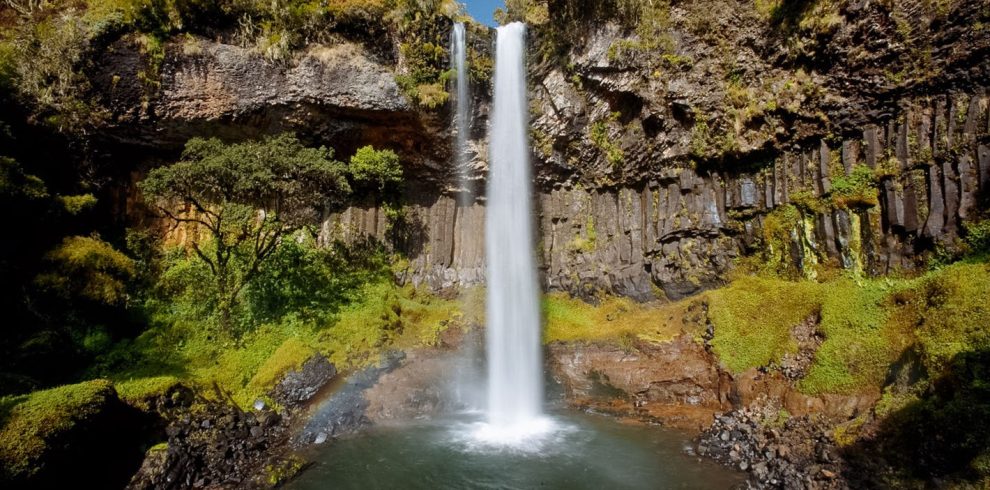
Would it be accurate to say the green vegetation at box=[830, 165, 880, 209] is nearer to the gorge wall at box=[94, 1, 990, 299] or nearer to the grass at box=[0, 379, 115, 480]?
the gorge wall at box=[94, 1, 990, 299]

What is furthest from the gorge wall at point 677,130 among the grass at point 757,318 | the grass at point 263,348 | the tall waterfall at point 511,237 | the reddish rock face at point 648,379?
the grass at point 263,348

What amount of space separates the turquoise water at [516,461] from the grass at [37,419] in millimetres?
3783

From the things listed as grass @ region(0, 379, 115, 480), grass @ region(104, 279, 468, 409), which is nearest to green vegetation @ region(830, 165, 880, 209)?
grass @ region(104, 279, 468, 409)

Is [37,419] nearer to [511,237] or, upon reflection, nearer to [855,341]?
[511,237]

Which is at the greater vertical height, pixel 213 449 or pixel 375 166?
pixel 375 166

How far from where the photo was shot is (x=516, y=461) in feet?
32.2

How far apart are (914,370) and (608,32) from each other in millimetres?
12730

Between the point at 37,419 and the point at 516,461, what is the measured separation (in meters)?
8.22

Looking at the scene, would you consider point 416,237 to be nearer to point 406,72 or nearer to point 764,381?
point 406,72

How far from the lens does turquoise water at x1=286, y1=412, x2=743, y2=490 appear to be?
28.9ft

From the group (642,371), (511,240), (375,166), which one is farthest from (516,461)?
(375,166)

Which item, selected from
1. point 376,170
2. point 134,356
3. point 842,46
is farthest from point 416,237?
point 842,46

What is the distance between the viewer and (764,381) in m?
11.2

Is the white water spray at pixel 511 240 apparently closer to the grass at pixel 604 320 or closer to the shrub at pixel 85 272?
the grass at pixel 604 320
